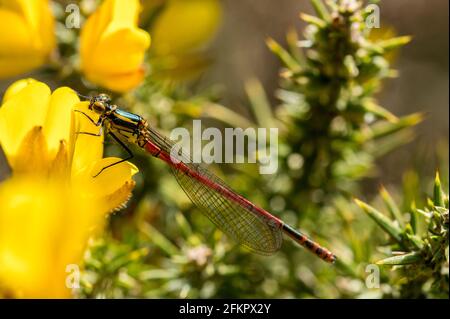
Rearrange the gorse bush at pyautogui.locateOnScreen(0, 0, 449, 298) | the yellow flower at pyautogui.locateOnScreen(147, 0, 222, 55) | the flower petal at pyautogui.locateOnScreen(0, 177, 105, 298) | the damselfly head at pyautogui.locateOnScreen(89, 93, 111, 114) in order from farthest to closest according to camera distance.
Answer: the yellow flower at pyautogui.locateOnScreen(147, 0, 222, 55)
the damselfly head at pyautogui.locateOnScreen(89, 93, 111, 114)
the gorse bush at pyautogui.locateOnScreen(0, 0, 449, 298)
the flower petal at pyautogui.locateOnScreen(0, 177, 105, 298)

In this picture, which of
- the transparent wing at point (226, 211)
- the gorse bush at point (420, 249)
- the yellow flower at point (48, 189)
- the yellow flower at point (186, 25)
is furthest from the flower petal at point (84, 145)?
the yellow flower at point (186, 25)

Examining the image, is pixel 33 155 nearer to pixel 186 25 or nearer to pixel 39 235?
pixel 39 235

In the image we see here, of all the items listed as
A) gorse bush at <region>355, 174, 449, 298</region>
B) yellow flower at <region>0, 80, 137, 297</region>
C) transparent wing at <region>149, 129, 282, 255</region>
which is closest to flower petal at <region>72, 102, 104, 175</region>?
yellow flower at <region>0, 80, 137, 297</region>

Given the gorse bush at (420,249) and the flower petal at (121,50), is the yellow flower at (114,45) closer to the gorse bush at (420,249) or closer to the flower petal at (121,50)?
the flower petal at (121,50)

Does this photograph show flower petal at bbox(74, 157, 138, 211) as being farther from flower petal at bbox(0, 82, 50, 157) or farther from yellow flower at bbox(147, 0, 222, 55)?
yellow flower at bbox(147, 0, 222, 55)

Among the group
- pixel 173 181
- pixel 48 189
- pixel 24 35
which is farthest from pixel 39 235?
pixel 173 181
